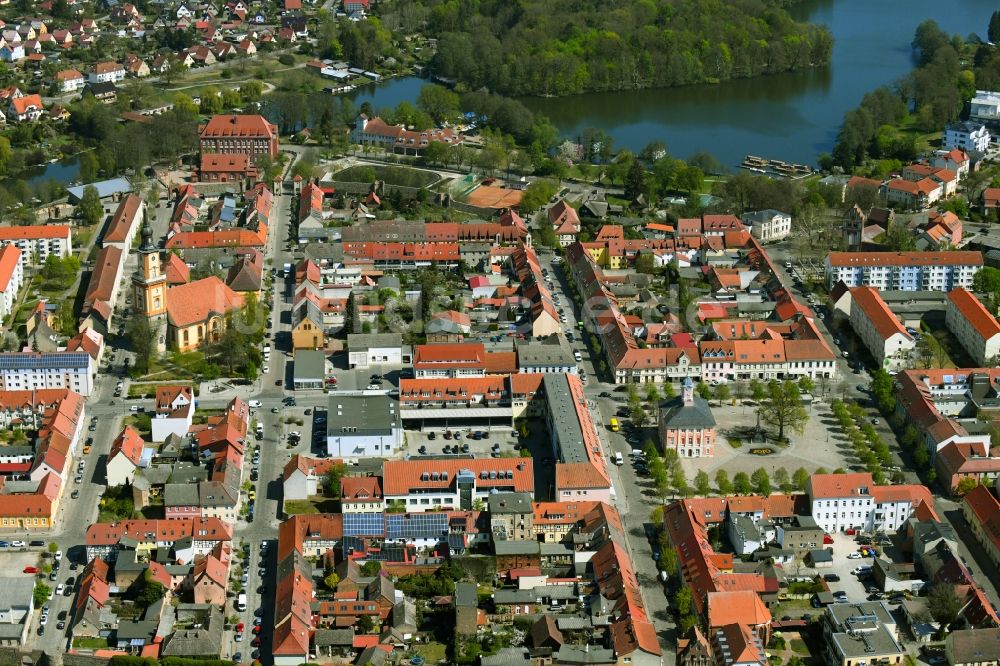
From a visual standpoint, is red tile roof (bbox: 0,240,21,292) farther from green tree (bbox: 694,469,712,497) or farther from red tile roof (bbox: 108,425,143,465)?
green tree (bbox: 694,469,712,497)

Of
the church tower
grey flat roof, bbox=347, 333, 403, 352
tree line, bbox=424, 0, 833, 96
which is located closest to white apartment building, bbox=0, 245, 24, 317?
the church tower

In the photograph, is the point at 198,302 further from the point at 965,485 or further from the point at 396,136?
the point at 965,485

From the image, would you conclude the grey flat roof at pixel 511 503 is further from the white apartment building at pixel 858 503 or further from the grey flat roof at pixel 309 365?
the grey flat roof at pixel 309 365

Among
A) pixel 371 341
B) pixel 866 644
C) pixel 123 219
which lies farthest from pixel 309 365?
pixel 866 644

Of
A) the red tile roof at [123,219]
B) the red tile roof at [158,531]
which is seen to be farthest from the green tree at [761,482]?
the red tile roof at [123,219]

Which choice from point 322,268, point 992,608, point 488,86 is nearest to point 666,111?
point 488,86

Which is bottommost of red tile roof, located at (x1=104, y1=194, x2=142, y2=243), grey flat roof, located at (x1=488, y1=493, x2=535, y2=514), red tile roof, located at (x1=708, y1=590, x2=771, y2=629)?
red tile roof, located at (x1=708, y1=590, x2=771, y2=629)
